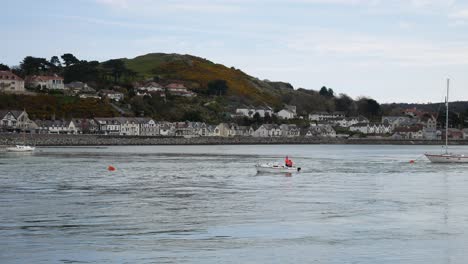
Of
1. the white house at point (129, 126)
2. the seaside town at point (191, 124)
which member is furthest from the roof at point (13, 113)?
the white house at point (129, 126)

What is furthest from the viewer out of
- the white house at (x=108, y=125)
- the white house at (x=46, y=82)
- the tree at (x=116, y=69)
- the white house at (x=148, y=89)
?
the tree at (x=116, y=69)

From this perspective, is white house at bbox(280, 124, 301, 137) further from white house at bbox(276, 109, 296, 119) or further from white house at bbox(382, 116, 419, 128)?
white house at bbox(382, 116, 419, 128)

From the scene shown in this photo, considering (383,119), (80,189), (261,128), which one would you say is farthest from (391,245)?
(383,119)

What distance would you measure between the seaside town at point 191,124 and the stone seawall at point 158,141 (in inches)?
185

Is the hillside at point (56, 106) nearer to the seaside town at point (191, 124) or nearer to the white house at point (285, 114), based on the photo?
the seaside town at point (191, 124)

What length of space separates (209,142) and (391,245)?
111m

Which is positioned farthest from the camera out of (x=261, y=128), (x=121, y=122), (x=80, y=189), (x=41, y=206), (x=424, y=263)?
(x=261, y=128)

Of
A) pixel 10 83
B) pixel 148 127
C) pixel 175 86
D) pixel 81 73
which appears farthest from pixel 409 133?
pixel 10 83

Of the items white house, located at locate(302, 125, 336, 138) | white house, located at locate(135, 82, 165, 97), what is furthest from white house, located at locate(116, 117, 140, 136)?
white house, located at locate(302, 125, 336, 138)

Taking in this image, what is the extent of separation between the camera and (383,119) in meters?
181

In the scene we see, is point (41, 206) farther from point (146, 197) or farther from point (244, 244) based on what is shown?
point (244, 244)

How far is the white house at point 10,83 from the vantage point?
130250mm

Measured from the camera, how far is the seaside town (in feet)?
385

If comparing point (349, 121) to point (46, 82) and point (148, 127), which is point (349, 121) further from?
point (46, 82)
